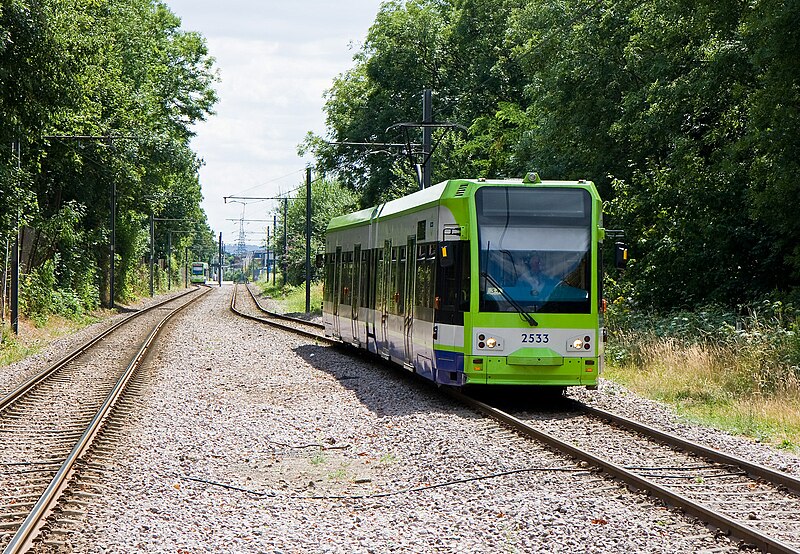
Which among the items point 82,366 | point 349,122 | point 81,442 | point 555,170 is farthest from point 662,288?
point 349,122

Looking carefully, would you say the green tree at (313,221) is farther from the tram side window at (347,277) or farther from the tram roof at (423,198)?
the tram roof at (423,198)

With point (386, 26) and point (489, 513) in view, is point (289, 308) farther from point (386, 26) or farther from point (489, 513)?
point (489, 513)

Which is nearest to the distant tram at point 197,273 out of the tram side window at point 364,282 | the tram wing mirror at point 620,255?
the tram side window at point 364,282

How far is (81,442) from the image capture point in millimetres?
11078

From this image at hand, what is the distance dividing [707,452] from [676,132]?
1763 cm

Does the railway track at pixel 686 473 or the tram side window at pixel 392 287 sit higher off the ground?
the tram side window at pixel 392 287

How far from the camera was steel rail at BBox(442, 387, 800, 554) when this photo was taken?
6898 millimetres

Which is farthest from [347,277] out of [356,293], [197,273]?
[197,273]

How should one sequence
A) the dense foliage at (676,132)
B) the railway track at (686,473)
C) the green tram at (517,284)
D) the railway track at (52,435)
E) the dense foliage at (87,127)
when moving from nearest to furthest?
the railway track at (686,473) < the railway track at (52,435) < the green tram at (517,284) < the dense foliage at (676,132) < the dense foliage at (87,127)

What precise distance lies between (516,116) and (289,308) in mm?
18743

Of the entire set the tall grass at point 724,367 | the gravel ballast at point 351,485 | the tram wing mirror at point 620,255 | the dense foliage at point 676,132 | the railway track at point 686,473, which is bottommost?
the gravel ballast at point 351,485

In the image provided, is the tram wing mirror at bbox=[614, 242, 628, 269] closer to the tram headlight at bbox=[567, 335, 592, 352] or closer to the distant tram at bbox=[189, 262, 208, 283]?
the tram headlight at bbox=[567, 335, 592, 352]

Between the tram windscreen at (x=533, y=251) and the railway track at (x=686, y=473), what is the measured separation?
1.61 metres

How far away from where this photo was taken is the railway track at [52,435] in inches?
308
